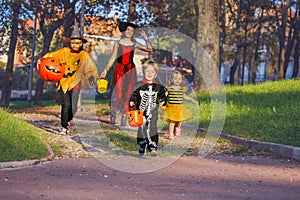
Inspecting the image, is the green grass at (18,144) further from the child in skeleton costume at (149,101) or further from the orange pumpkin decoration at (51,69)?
the child in skeleton costume at (149,101)

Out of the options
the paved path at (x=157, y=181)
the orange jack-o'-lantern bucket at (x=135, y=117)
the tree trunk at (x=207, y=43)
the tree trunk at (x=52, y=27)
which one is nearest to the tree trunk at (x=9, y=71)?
the tree trunk at (x=52, y=27)

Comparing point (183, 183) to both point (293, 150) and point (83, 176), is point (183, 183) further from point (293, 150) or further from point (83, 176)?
point (293, 150)

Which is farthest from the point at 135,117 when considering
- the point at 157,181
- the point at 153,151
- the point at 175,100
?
the point at 175,100

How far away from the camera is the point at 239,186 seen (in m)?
6.45

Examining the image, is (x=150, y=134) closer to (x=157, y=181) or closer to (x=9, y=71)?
(x=157, y=181)

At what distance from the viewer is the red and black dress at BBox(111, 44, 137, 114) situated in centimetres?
1040

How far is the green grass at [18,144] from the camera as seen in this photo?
8.04 meters

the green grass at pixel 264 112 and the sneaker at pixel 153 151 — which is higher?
the green grass at pixel 264 112

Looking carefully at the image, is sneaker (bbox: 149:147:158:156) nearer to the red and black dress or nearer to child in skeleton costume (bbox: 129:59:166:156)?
child in skeleton costume (bbox: 129:59:166:156)

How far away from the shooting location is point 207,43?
18781 millimetres

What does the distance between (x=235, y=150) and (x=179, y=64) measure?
32.1m

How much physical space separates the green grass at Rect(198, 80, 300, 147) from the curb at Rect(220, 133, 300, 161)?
0.26 meters

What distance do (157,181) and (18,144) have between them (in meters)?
2.94

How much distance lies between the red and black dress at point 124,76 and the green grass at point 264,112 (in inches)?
103
